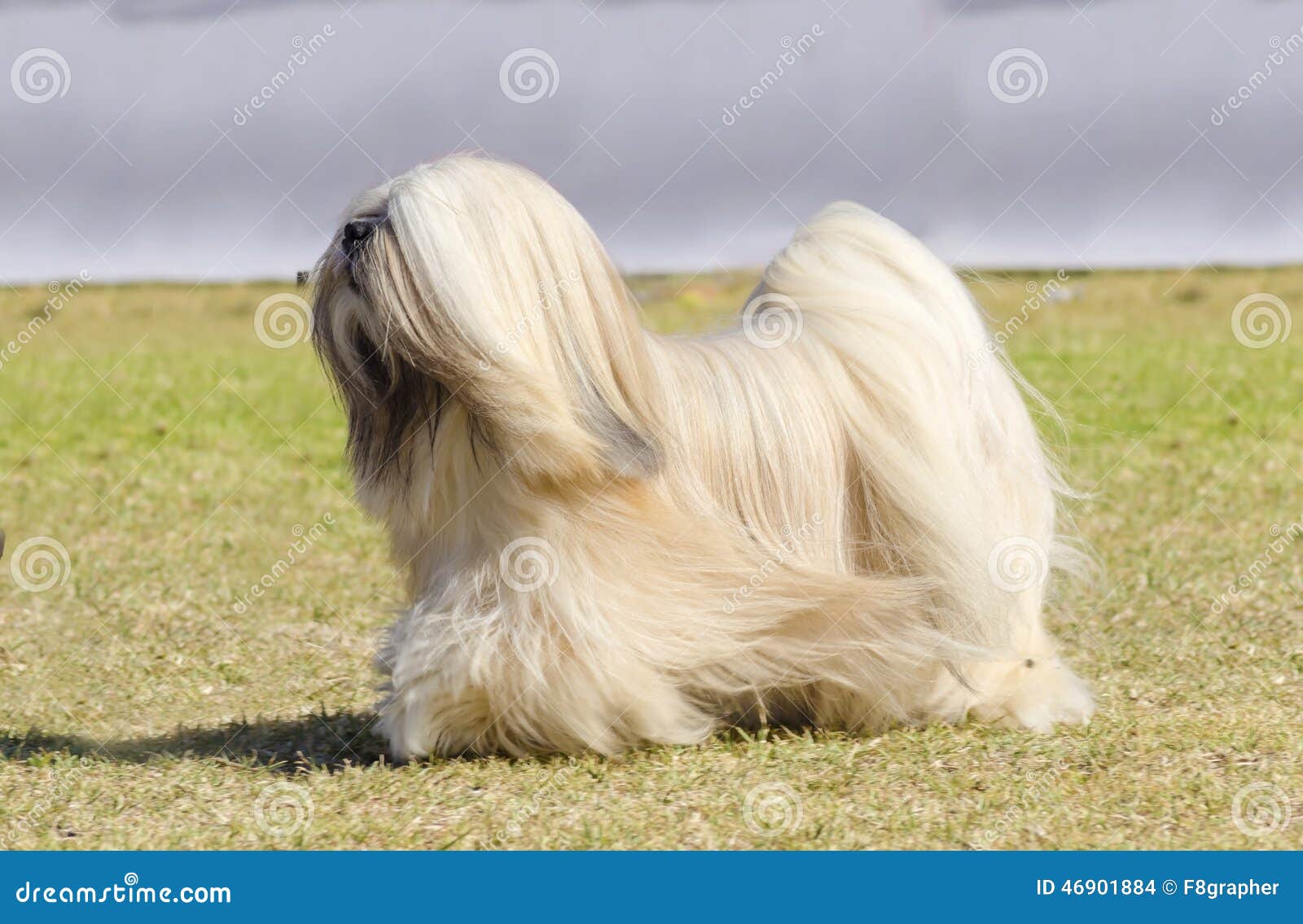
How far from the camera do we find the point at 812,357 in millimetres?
5219

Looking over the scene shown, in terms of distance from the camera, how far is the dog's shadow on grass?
16.7ft

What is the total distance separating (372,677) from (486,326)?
8.46 ft

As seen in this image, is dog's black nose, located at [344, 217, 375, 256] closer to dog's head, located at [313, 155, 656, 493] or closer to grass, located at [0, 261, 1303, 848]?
dog's head, located at [313, 155, 656, 493]

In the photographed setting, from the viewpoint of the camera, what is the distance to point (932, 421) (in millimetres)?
5074

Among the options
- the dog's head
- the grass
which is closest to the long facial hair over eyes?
the dog's head

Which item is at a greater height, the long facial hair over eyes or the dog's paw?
the long facial hair over eyes

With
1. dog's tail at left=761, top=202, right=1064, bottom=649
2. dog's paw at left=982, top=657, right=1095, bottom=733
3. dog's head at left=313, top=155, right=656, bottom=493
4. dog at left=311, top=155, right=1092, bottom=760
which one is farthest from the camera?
dog's paw at left=982, top=657, right=1095, bottom=733

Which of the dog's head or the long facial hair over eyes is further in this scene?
the long facial hair over eyes

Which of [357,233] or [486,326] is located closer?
[486,326]

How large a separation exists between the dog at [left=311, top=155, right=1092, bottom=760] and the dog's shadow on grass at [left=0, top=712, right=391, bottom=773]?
0.29 metres

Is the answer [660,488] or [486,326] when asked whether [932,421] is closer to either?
[660,488]

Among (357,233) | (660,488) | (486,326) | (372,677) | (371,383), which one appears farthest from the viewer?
(372,677)

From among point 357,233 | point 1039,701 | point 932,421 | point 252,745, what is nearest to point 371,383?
point 357,233

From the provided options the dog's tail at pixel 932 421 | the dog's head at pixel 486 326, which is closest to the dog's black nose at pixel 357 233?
the dog's head at pixel 486 326
